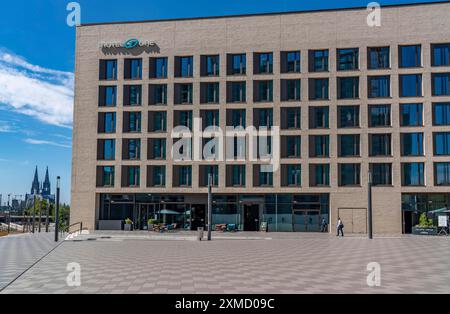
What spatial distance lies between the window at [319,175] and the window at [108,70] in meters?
22.3

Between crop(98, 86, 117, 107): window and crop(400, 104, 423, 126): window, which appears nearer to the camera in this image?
crop(400, 104, 423, 126): window

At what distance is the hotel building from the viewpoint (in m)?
44.8

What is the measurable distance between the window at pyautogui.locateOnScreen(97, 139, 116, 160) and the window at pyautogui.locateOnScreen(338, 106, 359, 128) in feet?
74.6

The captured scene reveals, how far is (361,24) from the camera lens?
46125 mm

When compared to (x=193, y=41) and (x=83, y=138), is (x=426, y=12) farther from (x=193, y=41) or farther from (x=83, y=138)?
(x=83, y=138)

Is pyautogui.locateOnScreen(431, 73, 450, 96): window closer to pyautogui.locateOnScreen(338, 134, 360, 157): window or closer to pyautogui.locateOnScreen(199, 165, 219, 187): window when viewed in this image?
pyautogui.locateOnScreen(338, 134, 360, 157): window

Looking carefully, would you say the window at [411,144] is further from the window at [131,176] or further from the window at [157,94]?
the window at [131,176]

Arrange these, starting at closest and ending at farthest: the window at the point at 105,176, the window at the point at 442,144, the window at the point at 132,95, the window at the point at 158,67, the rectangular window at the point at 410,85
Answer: the window at the point at 442,144 < the rectangular window at the point at 410,85 < the window at the point at 105,176 < the window at the point at 158,67 < the window at the point at 132,95

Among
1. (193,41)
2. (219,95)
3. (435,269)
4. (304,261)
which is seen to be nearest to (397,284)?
(435,269)

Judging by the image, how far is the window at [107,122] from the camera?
1945 inches

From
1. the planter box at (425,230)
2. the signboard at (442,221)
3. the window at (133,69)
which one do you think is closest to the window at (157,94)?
the window at (133,69)

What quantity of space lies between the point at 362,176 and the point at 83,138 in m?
28.0

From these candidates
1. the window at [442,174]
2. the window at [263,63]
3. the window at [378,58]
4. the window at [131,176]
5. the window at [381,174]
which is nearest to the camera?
the window at [442,174]

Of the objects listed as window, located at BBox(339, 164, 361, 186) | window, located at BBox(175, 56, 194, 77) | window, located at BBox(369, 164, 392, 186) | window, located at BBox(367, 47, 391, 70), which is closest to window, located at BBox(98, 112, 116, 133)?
window, located at BBox(175, 56, 194, 77)
